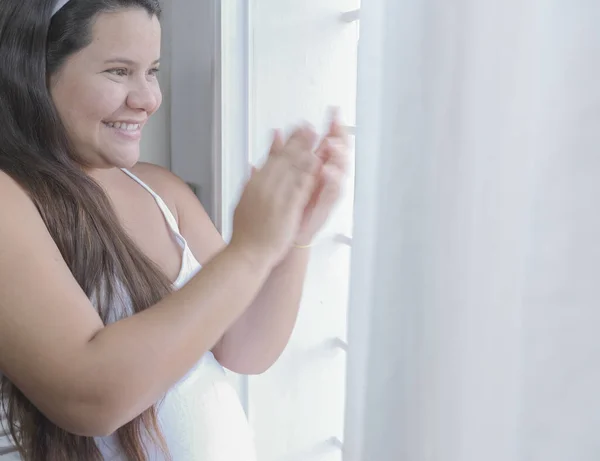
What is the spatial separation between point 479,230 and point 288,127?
71 centimetres

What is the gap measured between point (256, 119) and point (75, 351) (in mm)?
652

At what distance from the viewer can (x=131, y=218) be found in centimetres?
114

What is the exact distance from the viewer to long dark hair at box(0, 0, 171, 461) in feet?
2.96

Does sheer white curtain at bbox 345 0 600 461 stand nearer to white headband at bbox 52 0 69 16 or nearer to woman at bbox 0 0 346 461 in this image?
woman at bbox 0 0 346 461

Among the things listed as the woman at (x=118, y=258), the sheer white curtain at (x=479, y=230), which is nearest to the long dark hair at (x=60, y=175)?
the woman at (x=118, y=258)

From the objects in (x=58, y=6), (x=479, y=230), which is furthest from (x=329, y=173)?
(x=58, y=6)

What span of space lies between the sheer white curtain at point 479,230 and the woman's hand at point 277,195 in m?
0.06

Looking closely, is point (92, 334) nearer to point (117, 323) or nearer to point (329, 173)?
point (117, 323)

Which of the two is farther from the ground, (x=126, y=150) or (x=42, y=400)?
(x=126, y=150)

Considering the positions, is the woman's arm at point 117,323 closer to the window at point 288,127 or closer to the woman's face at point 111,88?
the woman's face at point 111,88

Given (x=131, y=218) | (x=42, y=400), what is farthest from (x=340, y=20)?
(x=42, y=400)

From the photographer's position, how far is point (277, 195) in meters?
0.74

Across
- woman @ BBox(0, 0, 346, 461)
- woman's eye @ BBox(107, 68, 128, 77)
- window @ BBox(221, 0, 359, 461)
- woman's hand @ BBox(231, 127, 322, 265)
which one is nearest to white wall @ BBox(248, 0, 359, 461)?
window @ BBox(221, 0, 359, 461)

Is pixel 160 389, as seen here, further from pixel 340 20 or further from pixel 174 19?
pixel 174 19
